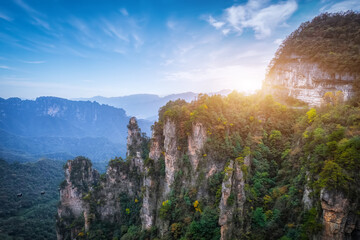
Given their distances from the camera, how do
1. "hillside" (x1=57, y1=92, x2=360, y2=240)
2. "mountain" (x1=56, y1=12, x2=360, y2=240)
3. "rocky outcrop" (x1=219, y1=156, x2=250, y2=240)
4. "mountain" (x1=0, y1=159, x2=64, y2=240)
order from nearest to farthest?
"hillside" (x1=57, y1=92, x2=360, y2=240) < "mountain" (x1=56, y1=12, x2=360, y2=240) < "rocky outcrop" (x1=219, y1=156, x2=250, y2=240) < "mountain" (x1=0, y1=159, x2=64, y2=240)

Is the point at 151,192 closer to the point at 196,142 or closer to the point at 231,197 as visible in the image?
the point at 196,142

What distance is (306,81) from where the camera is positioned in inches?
1161

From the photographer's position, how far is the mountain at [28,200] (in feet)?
160

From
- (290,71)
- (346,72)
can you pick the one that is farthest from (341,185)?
(290,71)

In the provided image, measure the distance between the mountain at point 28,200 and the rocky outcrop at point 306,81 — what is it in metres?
70.8

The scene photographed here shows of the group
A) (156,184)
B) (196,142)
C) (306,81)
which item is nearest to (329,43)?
(306,81)

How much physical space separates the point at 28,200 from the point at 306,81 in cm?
9635

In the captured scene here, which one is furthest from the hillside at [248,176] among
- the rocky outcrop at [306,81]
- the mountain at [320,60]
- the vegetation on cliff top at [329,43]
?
the vegetation on cliff top at [329,43]

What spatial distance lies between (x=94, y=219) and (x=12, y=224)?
36.1 m

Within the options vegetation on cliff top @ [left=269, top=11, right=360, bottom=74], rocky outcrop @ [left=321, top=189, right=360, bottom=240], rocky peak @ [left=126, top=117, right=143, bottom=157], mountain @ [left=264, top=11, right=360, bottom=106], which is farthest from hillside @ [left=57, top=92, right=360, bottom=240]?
rocky peak @ [left=126, top=117, right=143, bottom=157]

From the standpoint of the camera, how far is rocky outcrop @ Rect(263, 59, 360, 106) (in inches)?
994

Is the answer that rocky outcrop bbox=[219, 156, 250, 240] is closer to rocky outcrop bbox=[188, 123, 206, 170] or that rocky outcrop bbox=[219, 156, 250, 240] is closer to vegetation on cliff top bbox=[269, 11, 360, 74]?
rocky outcrop bbox=[188, 123, 206, 170]

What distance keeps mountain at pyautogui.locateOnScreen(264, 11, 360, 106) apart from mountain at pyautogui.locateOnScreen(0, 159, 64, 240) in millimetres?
71666

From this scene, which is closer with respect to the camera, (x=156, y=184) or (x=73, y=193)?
(x=156, y=184)
